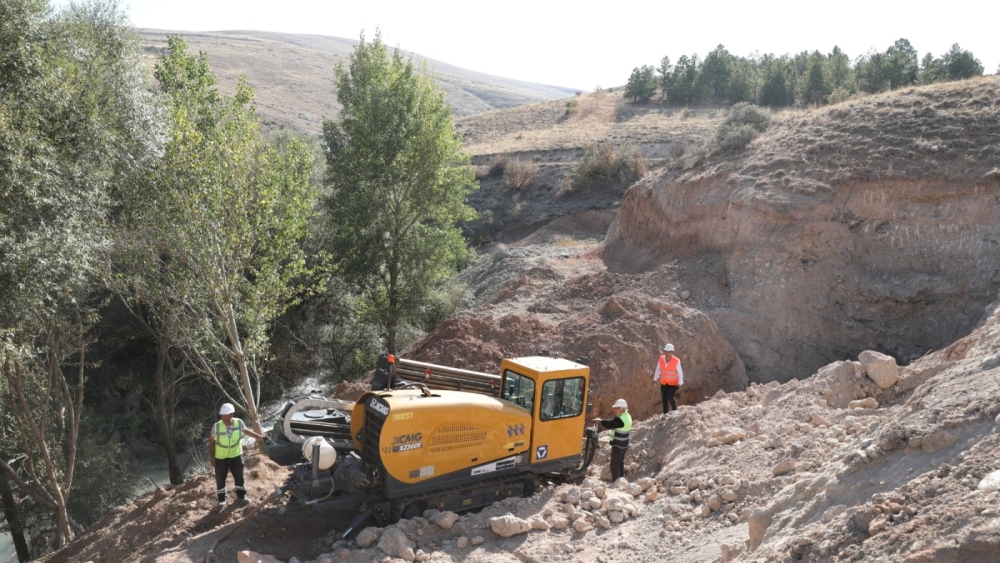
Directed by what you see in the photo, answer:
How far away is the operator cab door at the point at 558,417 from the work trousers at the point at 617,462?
606 mm

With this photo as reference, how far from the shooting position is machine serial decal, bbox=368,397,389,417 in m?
8.19

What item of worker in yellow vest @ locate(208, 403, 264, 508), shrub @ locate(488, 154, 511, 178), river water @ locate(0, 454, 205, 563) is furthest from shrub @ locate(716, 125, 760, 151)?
shrub @ locate(488, 154, 511, 178)

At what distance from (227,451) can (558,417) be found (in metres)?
4.46

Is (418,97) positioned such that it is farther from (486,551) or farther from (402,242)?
(486,551)

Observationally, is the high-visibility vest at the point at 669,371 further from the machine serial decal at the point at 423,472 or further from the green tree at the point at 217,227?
the green tree at the point at 217,227

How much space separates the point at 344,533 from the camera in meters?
8.32

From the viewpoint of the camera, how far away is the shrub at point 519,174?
40.4 metres

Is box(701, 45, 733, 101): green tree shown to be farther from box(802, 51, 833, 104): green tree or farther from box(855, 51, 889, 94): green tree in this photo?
box(855, 51, 889, 94): green tree

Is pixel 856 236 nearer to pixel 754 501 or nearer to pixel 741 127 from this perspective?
pixel 741 127

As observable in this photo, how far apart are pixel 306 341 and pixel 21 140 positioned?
13.7 metres


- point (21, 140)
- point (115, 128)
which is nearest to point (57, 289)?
point (21, 140)

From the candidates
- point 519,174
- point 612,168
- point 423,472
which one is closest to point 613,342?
point 423,472

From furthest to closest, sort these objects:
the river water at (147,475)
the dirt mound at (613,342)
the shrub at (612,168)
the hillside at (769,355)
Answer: the shrub at (612,168)
the river water at (147,475)
the dirt mound at (613,342)
the hillside at (769,355)

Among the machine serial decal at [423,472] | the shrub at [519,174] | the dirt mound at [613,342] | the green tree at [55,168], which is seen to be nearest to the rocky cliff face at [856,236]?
the dirt mound at [613,342]
